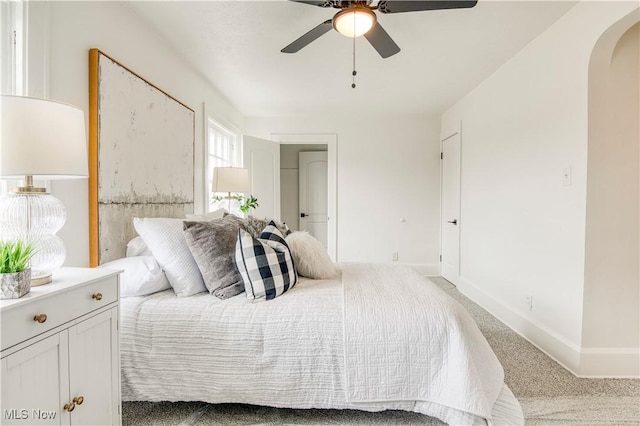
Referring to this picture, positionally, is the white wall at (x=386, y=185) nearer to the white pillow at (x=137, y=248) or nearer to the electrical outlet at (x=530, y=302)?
the electrical outlet at (x=530, y=302)

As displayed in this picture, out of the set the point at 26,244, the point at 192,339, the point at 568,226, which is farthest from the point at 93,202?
the point at 568,226

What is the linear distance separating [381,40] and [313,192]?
3.92 metres

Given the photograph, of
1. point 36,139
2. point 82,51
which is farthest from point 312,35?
point 36,139

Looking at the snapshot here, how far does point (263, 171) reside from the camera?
4.30 meters

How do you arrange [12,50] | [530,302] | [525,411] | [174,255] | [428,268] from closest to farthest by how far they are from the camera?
[12,50], [525,411], [174,255], [530,302], [428,268]

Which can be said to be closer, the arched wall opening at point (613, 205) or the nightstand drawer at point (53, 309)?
the nightstand drawer at point (53, 309)

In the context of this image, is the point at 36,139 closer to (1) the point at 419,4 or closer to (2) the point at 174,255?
(2) the point at 174,255

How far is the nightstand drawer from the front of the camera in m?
0.87

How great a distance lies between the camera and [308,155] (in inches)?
225

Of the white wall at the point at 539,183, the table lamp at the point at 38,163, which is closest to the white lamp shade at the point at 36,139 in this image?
the table lamp at the point at 38,163

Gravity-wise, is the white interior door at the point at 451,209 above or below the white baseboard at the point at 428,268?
above

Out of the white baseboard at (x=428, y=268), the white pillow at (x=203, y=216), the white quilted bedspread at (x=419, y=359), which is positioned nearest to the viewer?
the white quilted bedspread at (x=419, y=359)

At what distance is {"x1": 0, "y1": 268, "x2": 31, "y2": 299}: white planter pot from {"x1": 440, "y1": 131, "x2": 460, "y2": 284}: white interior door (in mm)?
3937

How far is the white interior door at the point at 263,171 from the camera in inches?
162
